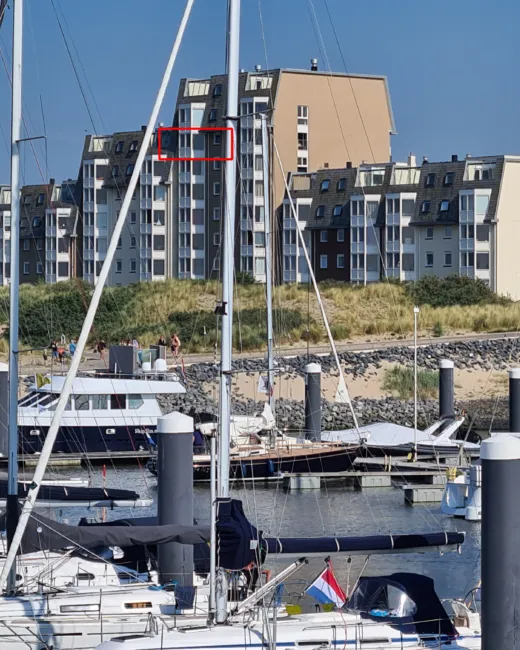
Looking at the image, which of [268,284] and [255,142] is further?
[255,142]

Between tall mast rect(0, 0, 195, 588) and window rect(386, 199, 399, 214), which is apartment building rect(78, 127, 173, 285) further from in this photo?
tall mast rect(0, 0, 195, 588)

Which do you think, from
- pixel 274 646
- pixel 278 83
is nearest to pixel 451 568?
pixel 274 646

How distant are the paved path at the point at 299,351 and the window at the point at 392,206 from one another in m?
24.8

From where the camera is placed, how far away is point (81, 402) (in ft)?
126

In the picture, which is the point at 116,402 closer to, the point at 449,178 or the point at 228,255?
the point at 228,255

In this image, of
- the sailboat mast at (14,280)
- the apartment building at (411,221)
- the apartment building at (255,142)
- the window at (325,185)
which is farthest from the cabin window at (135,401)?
the window at (325,185)

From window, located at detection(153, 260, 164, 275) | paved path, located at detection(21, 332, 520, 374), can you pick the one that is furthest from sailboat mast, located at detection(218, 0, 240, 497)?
window, located at detection(153, 260, 164, 275)

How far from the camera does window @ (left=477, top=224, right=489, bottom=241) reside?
82.6 metres

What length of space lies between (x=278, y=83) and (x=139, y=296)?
76.2ft

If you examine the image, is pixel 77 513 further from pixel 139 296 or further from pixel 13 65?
pixel 139 296

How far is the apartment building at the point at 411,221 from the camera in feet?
271

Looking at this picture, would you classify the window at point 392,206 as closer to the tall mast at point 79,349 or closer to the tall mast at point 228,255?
the tall mast at point 79,349

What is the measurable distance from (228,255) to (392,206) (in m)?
69.2

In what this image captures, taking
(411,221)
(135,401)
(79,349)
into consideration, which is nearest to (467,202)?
(411,221)
